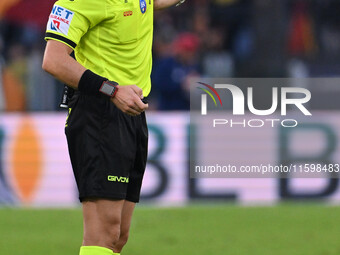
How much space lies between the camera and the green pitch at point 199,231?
702 cm

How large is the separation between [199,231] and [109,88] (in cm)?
418

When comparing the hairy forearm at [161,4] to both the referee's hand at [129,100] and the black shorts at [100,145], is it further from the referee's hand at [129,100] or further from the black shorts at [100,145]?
the referee's hand at [129,100]

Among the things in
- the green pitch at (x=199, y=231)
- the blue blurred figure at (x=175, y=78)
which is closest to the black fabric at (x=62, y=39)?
the green pitch at (x=199, y=231)

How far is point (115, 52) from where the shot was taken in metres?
4.27

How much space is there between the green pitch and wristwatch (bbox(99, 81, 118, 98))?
3.04 m

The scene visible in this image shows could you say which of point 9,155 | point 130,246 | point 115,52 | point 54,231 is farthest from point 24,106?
point 115,52

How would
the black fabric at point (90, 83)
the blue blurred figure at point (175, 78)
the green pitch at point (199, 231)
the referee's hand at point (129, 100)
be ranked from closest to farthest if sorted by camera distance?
the referee's hand at point (129, 100) → the black fabric at point (90, 83) → the green pitch at point (199, 231) → the blue blurred figure at point (175, 78)

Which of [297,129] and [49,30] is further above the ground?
[49,30]

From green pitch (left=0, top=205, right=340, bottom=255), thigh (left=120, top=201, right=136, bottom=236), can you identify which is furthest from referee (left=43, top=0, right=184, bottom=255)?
green pitch (left=0, top=205, right=340, bottom=255)

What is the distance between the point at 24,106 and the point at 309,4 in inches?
222

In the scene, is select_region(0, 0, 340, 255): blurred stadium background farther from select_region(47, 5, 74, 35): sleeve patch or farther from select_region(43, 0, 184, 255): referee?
select_region(47, 5, 74, 35): sleeve patch

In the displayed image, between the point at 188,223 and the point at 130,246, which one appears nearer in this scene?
the point at 130,246

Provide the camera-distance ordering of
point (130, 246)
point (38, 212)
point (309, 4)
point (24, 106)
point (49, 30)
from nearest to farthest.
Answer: point (49, 30), point (130, 246), point (38, 212), point (24, 106), point (309, 4)

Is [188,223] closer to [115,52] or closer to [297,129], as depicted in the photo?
[297,129]
